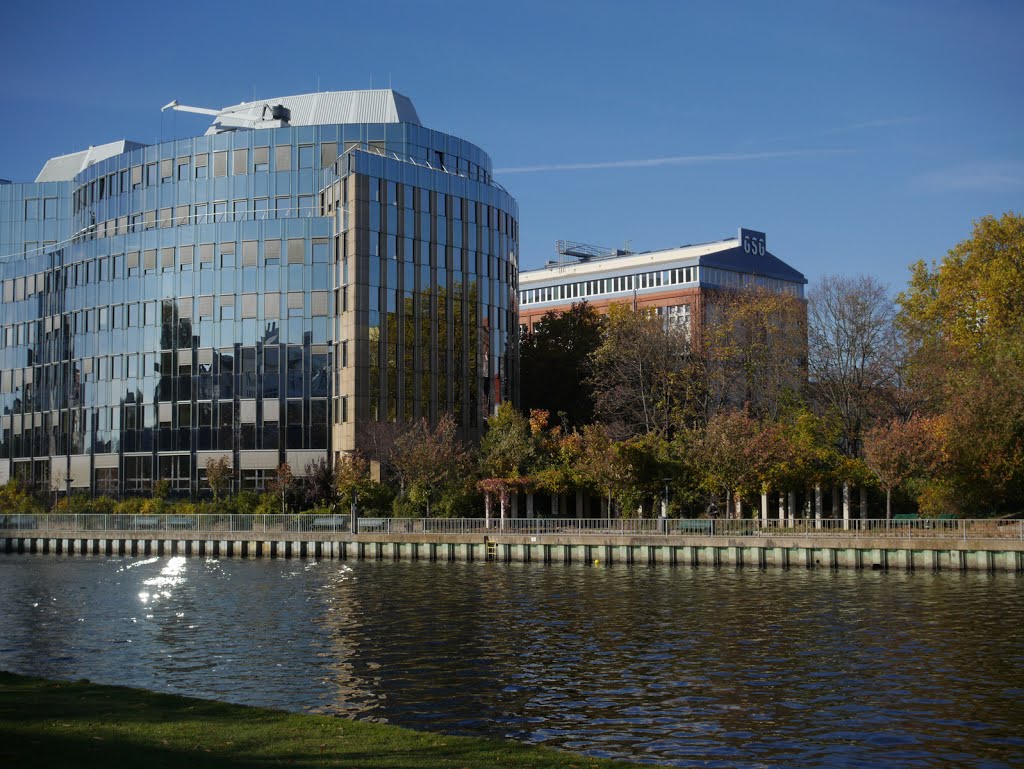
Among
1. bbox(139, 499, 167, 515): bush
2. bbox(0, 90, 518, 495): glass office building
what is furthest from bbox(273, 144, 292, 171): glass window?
bbox(139, 499, 167, 515): bush

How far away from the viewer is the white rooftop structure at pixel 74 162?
12959 cm

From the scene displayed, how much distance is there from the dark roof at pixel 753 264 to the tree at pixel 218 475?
8183 cm

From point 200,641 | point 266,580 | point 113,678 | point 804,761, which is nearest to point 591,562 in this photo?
point 266,580

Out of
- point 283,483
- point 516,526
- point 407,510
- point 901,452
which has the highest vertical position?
point 901,452

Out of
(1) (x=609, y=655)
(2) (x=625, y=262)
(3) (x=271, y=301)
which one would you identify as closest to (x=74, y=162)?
(3) (x=271, y=301)

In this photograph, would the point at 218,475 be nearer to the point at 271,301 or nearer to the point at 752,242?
the point at 271,301

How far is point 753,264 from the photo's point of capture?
16388 cm

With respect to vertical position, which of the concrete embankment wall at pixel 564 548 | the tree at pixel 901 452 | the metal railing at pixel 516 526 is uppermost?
the tree at pixel 901 452

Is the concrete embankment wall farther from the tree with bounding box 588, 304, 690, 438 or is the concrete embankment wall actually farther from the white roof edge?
the white roof edge

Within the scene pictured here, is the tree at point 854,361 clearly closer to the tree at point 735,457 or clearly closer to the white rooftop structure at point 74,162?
the tree at point 735,457

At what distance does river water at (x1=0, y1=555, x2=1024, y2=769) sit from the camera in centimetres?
2395

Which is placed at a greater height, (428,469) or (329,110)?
(329,110)

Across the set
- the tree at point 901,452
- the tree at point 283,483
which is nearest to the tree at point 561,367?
the tree at point 283,483

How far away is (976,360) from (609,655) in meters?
47.8
